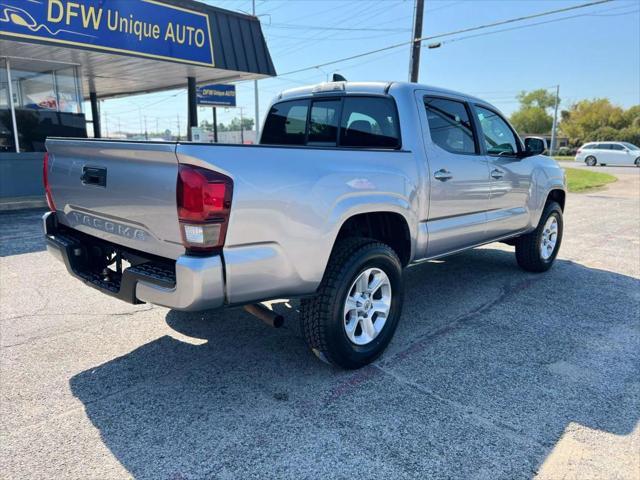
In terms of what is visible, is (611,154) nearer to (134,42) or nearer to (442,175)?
(134,42)

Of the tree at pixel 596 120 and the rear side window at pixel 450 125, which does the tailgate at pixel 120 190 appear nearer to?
the rear side window at pixel 450 125

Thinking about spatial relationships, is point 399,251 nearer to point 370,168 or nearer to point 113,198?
point 370,168

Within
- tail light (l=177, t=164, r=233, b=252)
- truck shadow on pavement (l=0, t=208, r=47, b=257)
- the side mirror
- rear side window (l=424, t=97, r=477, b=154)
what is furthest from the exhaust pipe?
truck shadow on pavement (l=0, t=208, r=47, b=257)

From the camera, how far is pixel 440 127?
4035mm

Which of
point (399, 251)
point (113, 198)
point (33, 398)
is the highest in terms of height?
point (113, 198)

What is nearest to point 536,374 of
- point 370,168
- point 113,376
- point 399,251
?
point 399,251

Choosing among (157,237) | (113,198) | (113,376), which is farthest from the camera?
(113,376)

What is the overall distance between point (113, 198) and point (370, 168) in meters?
1.66

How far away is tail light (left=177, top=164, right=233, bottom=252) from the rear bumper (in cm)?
11

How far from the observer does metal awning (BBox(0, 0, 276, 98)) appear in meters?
9.25

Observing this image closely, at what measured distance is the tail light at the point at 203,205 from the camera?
2.35 metres

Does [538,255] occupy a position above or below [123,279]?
below

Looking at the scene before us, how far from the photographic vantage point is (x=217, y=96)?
27312mm

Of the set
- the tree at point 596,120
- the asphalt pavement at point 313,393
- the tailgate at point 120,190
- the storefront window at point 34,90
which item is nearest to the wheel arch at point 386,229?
the asphalt pavement at point 313,393
